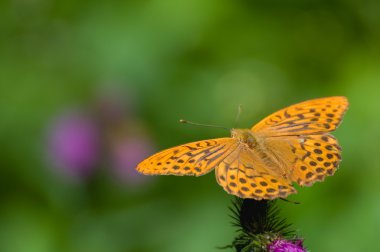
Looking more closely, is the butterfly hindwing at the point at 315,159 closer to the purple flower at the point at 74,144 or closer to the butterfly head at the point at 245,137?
the butterfly head at the point at 245,137

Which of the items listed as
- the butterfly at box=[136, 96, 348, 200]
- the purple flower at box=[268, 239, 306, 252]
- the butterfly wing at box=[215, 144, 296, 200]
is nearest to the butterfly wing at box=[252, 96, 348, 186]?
the butterfly at box=[136, 96, 348, 200]

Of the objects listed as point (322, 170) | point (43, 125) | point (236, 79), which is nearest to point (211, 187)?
point (236, 79)

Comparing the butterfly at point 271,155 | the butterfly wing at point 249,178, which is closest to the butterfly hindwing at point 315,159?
the butterfly at point 271,155

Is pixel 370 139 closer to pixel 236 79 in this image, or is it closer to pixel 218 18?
pixel 236 79

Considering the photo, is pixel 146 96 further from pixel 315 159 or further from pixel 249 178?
A: pixel 249 178

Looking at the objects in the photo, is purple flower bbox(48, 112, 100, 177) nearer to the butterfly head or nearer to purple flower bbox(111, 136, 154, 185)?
purple flower bbox(111, 136, 154, 185)

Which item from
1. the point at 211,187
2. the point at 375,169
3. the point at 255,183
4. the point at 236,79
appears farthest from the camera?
the point at 236,79
